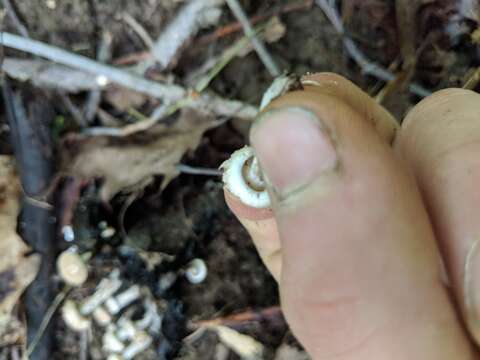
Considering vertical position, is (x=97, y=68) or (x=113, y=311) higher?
(x=97, y=68)

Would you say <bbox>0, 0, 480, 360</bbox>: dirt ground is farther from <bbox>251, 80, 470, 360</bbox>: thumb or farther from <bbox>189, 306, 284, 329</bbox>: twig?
<bbox>251, 80, 470, 360</bbox>: thumb

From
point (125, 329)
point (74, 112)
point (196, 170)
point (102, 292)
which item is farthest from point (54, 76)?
point (125, 329)

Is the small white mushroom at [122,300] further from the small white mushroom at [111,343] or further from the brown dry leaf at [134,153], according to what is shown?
the brown dry leaf at [134,153]

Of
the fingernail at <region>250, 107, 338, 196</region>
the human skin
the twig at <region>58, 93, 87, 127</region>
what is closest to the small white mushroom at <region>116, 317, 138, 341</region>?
the twig at <region>58, 93, 87, 127</region>

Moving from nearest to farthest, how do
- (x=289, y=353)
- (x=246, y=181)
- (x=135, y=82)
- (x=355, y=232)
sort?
(x=355, y=232), (x=246, y=181), (x=289, y=353), (x=135, y=82)

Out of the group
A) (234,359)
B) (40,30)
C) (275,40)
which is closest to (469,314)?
(234,359)

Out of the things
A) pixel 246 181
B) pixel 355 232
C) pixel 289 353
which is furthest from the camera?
pixel 289 353

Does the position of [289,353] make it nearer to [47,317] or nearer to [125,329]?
[125,329]
